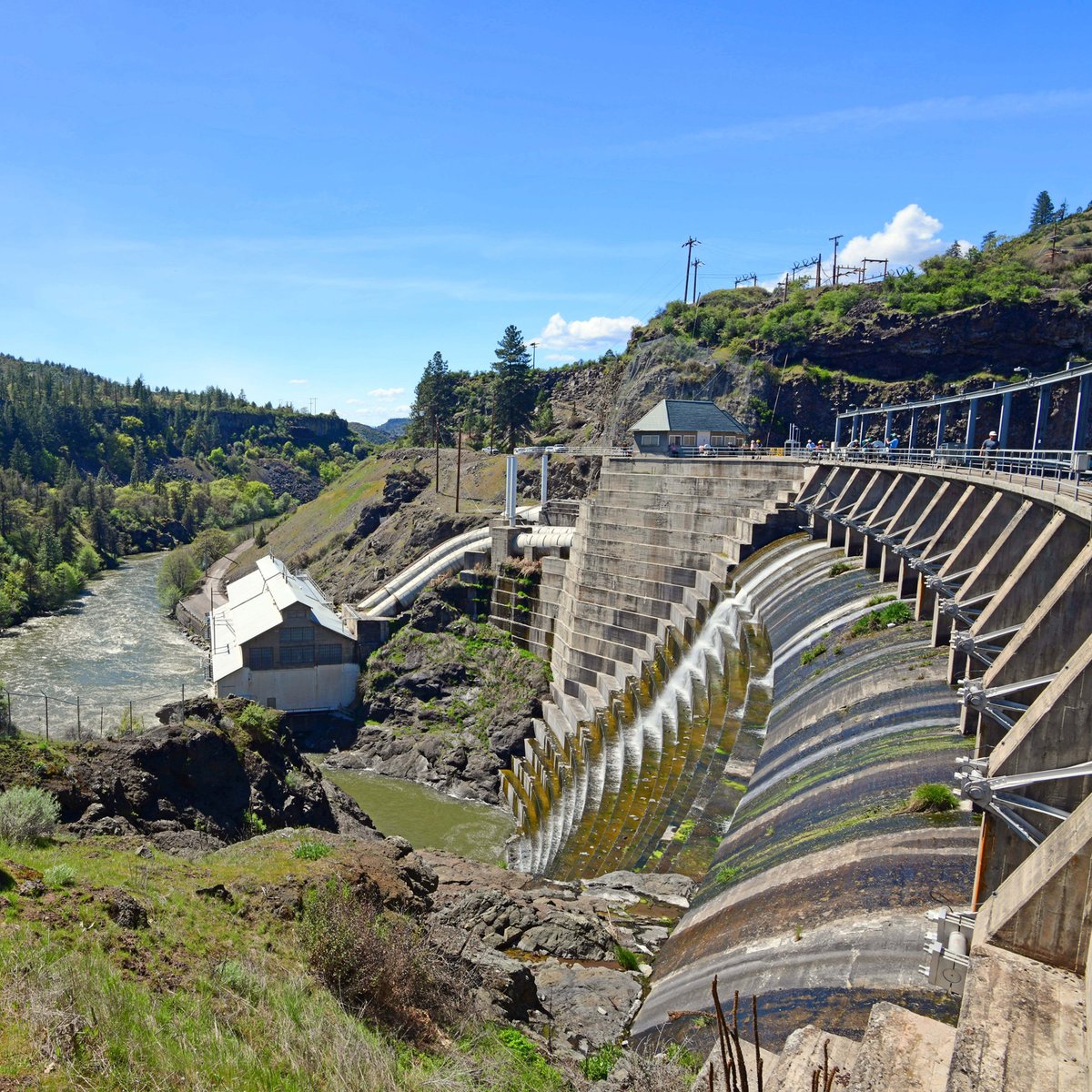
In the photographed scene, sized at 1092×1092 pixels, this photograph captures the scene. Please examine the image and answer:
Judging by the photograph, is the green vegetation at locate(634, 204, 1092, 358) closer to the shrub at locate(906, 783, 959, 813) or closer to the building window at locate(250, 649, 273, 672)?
the building window at locate(250, 649, 273, 672)

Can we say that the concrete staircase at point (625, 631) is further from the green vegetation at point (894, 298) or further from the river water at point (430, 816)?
the green vegetation at point (894, 298)

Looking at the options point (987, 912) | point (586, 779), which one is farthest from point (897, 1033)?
point (586, 779)

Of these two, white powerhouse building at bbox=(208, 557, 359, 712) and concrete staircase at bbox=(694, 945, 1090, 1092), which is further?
white powerhouse building at bbox=(208, 557, 359, 712)

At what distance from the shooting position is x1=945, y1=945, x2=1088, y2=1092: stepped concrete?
6262 mm

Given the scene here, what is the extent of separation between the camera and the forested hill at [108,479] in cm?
9019

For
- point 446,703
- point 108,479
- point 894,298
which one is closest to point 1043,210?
point 894,298

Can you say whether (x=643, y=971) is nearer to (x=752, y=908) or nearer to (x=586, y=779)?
(x=752, y=908)

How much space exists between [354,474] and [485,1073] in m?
94.3

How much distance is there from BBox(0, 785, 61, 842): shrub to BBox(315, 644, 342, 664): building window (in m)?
30.3

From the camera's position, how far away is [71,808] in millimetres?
15828

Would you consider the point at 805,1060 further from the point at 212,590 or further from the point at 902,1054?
the point at 212,590

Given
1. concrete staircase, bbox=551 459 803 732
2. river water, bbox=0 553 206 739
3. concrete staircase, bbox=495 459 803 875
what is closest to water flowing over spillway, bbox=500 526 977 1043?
concrete staircase, bbox=495 459 803 875

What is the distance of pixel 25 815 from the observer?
12922 mm

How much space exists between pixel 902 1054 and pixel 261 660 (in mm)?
39545
